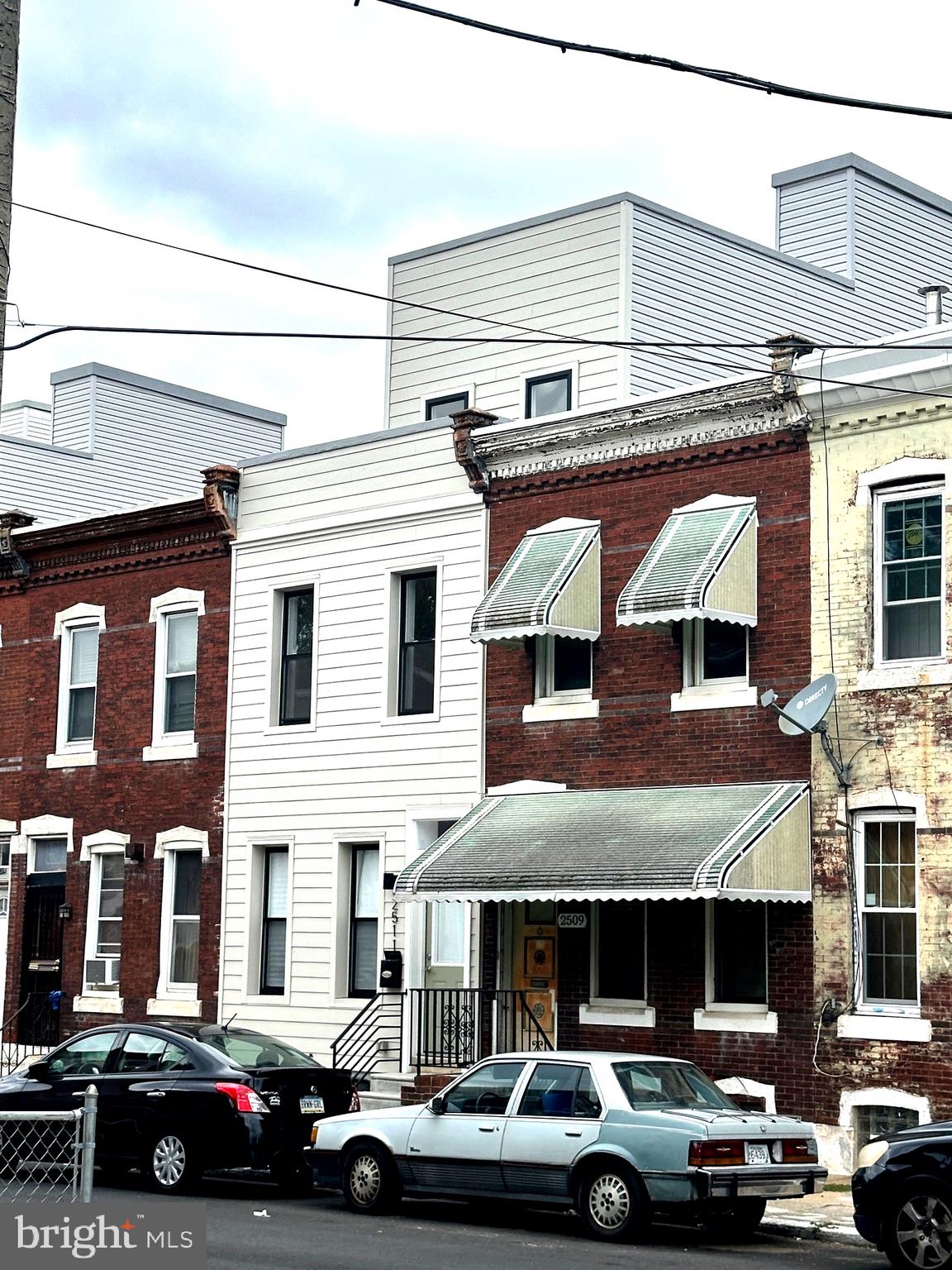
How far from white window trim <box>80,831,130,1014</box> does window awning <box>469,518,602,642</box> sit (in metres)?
8.24

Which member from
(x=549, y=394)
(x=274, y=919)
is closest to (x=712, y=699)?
(x=274, y=919)

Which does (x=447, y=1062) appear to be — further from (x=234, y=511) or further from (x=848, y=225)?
(x=848, y=225)

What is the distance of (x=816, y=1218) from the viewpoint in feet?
51.8

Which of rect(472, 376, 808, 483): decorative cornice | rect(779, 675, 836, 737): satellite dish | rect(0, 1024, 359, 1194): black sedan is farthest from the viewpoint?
rect(472, 376, 808, 483): decorative cornice

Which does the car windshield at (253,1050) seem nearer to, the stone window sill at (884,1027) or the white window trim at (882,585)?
the stone window sill at (884,1027)

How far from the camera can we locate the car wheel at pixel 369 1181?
16094mm

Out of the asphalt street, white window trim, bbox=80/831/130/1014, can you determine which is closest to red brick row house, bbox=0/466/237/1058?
white window trim, bbox=80/831/130/1014

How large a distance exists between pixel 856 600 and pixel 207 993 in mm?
11114

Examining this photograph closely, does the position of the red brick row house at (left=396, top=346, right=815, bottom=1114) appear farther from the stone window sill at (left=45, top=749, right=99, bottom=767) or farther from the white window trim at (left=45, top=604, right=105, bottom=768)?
the white window trim at (left=45, top=604, right=105, bottom=768)

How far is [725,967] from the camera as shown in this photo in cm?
1989

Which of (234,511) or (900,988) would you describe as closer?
(900,988)

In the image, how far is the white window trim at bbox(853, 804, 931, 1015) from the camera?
18281 millimetres

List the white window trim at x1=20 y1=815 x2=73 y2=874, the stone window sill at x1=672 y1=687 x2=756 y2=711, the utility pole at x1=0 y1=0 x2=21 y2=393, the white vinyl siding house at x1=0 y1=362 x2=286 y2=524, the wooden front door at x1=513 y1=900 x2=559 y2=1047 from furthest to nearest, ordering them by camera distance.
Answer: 1. the white vinyl siding house at x1=0 y1=362 x2=286 y2=524
2. the white window trim at x1=20 y1=815 x2=73 y2=874
3. the wooden front door at x1=513 y1=900 x2=559 y2=1047
4. the stone window sill at x1=672 y1=687 x2=756 y2=711
5. the utility pole at x1=0 y1=0 x2=21 y2=393

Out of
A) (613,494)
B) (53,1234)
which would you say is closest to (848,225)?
(613,494)
